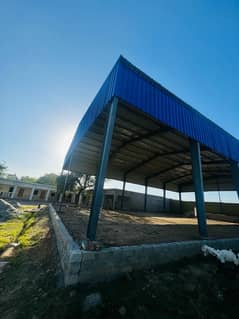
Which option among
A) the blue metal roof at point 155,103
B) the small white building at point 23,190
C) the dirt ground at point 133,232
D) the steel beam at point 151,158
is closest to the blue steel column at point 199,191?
the dirt ground at point 133,232

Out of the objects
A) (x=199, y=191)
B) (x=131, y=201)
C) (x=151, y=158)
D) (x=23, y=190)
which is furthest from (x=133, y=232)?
(x=23, y=190)

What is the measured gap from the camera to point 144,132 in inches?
289

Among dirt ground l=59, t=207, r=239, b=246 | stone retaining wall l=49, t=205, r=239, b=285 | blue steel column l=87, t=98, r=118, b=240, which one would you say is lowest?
stone retaining wall l=49, t=205, r=239, b=285

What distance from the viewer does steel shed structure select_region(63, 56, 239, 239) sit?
3.93 meters

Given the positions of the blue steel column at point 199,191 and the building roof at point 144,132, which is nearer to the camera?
the building roof at point 144,132

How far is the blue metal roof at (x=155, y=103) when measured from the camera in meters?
4.06

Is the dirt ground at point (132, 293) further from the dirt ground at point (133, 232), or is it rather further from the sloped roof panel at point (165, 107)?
the sloped roof panel at point (165, 107)

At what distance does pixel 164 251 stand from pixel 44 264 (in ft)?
8.29

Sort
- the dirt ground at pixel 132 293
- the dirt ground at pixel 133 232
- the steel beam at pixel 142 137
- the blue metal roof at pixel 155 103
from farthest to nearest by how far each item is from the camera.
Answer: the steel beam at pixel 142 137, the blue metal roof at pixel 155 103, the dirt ground at pixel 133 232, the dirt ground at pixel 132 293

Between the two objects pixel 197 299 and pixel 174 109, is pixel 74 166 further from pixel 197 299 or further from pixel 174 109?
pixel 197 299

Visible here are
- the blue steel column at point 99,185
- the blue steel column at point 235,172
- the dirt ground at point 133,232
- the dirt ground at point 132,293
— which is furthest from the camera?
the blue steel column at point 235,172

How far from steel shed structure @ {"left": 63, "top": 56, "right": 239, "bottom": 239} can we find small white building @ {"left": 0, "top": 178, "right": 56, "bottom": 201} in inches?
697

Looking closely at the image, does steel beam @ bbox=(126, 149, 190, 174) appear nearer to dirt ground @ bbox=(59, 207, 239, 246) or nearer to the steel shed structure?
the steel shed structure

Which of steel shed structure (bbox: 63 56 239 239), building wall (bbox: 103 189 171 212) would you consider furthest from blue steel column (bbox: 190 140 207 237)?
building wall (bbox: 103 189 171 212)
